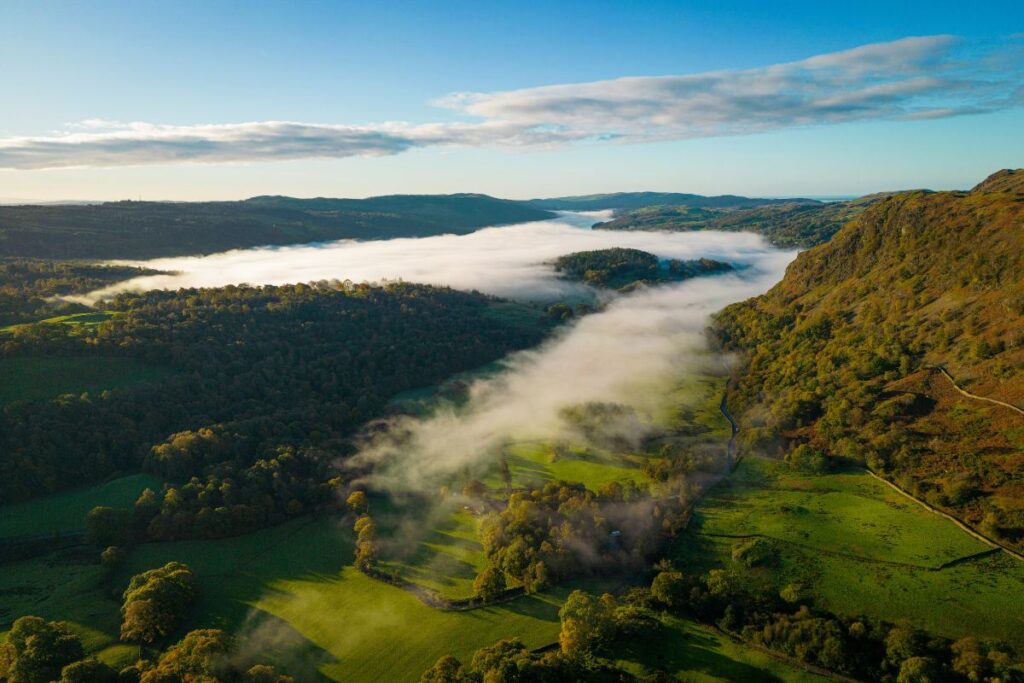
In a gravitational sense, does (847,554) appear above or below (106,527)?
above

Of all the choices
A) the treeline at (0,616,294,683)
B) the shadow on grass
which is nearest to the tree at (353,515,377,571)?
the treeline at (0,616,294,683)

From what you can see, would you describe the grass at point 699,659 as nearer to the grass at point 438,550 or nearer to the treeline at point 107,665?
the grass at point 438,550

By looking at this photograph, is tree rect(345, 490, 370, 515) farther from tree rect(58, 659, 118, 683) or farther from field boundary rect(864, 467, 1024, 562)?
field boundary rect(864, 467, 1024, 562)

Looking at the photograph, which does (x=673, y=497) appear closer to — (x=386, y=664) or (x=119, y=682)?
(x=386, y=664)

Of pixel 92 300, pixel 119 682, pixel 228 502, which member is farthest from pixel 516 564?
pixel 92 300

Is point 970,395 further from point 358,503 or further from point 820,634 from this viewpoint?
point 358,503

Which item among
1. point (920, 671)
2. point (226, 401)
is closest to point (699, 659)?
point (920, 671)

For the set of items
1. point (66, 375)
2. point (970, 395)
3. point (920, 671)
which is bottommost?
point (920, 671)

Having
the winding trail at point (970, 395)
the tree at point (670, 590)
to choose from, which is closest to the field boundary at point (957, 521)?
the winding trail at point (970, 395)
